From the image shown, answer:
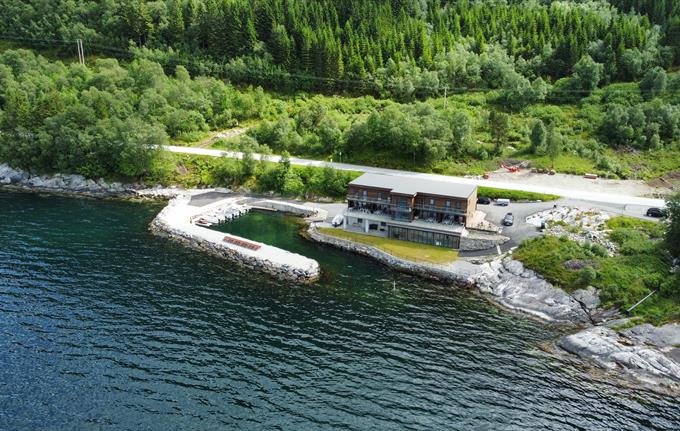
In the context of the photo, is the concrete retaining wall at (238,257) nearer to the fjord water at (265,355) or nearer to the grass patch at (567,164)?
the fjord water at (265,355)

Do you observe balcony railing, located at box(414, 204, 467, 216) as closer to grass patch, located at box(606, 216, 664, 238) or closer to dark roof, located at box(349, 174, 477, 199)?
dark roof, located at box(349, 174, 477, 199)

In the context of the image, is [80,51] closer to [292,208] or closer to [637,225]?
[292,208]

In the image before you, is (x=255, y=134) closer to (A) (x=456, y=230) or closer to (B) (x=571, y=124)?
(A) (x=456, y=230)

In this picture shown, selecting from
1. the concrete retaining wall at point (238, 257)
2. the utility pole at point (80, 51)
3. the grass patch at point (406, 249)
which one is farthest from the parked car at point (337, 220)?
the utility pole at point (80, 51)

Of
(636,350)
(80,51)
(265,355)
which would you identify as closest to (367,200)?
(265,355)

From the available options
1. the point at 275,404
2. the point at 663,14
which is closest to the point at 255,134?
the point at 275,404

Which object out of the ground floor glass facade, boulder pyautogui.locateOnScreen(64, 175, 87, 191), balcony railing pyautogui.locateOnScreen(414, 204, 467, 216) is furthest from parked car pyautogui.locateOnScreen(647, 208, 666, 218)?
boulder pyautogui.locateOnScreen(64, 175, 87, 191)
